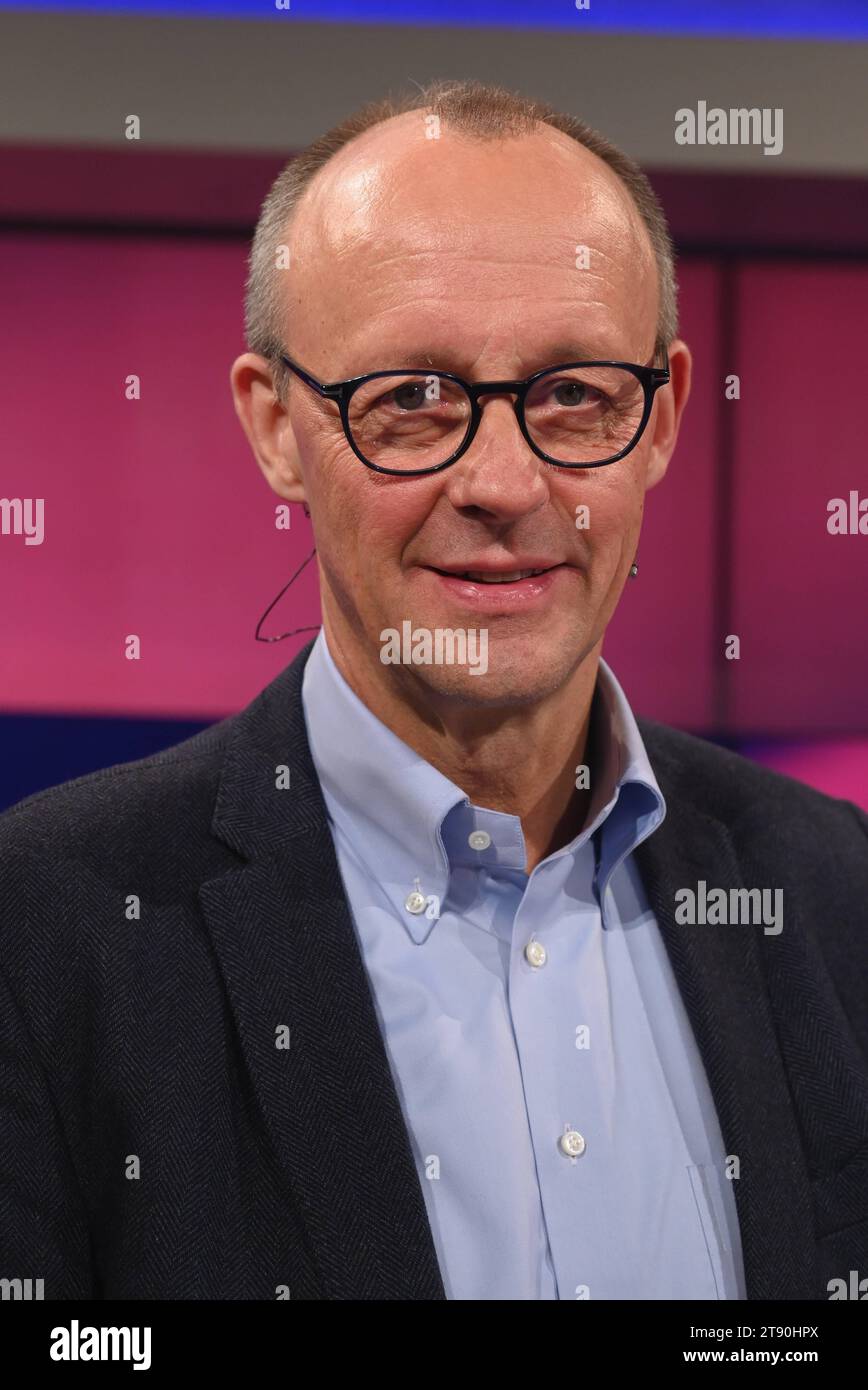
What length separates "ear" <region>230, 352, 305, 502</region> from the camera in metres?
1.61

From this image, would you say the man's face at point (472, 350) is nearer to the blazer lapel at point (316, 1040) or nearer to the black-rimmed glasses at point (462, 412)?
the black-rimmed glasses at point (462, 412)

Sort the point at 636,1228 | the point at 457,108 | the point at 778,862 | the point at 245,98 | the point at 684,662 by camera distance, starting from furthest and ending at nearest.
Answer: the point at 684,662 → the point at 245,98 → the point at 778,862 → the point at 457,108 → the point at 636,1228

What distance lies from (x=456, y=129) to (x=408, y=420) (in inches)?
12.9

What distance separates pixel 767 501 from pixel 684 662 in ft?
1.14

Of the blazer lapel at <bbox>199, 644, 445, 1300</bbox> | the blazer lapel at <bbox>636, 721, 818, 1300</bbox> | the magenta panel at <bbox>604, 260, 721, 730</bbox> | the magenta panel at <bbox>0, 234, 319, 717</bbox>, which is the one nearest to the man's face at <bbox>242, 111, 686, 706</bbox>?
the blazer lapel at <bbox>199, 644, 445, 1300</bbox>

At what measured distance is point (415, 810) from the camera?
1467mm

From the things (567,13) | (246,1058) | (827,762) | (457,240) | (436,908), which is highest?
(567,13)

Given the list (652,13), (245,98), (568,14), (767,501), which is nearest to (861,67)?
(652,13)

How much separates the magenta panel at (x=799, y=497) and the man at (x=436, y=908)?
3.27 ft

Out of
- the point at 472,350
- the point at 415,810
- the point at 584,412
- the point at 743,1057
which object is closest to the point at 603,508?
the point at 584,412

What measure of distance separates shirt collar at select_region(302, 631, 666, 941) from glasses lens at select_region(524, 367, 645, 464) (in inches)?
13.8

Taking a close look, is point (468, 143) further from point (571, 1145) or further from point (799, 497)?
point (799, 497)

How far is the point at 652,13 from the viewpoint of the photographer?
2232 mm

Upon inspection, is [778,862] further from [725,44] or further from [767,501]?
[725,44]
